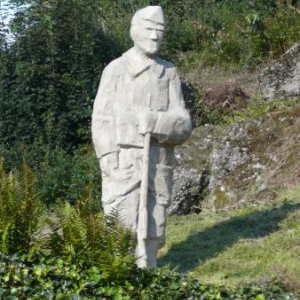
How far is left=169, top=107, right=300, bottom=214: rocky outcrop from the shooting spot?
1291 centimetres

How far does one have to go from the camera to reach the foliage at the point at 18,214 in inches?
260

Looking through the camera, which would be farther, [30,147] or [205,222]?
[30,147]

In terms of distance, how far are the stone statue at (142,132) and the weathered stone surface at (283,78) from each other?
7.71 m

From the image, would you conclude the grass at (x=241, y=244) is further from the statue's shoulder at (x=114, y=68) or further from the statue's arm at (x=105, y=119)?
the statue's shoulder at (x=114, y=68)

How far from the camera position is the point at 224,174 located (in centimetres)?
1310

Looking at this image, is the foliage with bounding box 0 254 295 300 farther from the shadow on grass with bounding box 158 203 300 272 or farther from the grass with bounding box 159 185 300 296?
the shadow on grass with bounding box 158 203 300 272

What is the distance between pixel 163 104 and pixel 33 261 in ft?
7.66

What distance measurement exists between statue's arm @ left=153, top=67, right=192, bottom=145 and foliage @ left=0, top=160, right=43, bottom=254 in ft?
5.48

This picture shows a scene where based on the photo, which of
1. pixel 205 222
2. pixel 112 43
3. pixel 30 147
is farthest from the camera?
pixel 112 43

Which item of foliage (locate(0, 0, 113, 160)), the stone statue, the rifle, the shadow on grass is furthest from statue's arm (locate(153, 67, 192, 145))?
foliage (locate(0, 0, 113, 160))

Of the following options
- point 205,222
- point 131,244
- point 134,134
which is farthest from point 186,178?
point 131,244

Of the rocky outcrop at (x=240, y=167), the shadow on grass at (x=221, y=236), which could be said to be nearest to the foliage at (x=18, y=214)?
the shadow on grass at (x=221, y=236)

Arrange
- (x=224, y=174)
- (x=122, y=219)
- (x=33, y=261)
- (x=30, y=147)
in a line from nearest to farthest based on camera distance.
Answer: (x=33, y=261) → (x=122, y=219) → (x=224, y=174) → (x=30, y=147)

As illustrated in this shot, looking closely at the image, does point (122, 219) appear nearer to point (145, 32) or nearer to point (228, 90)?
point (145, 32)
